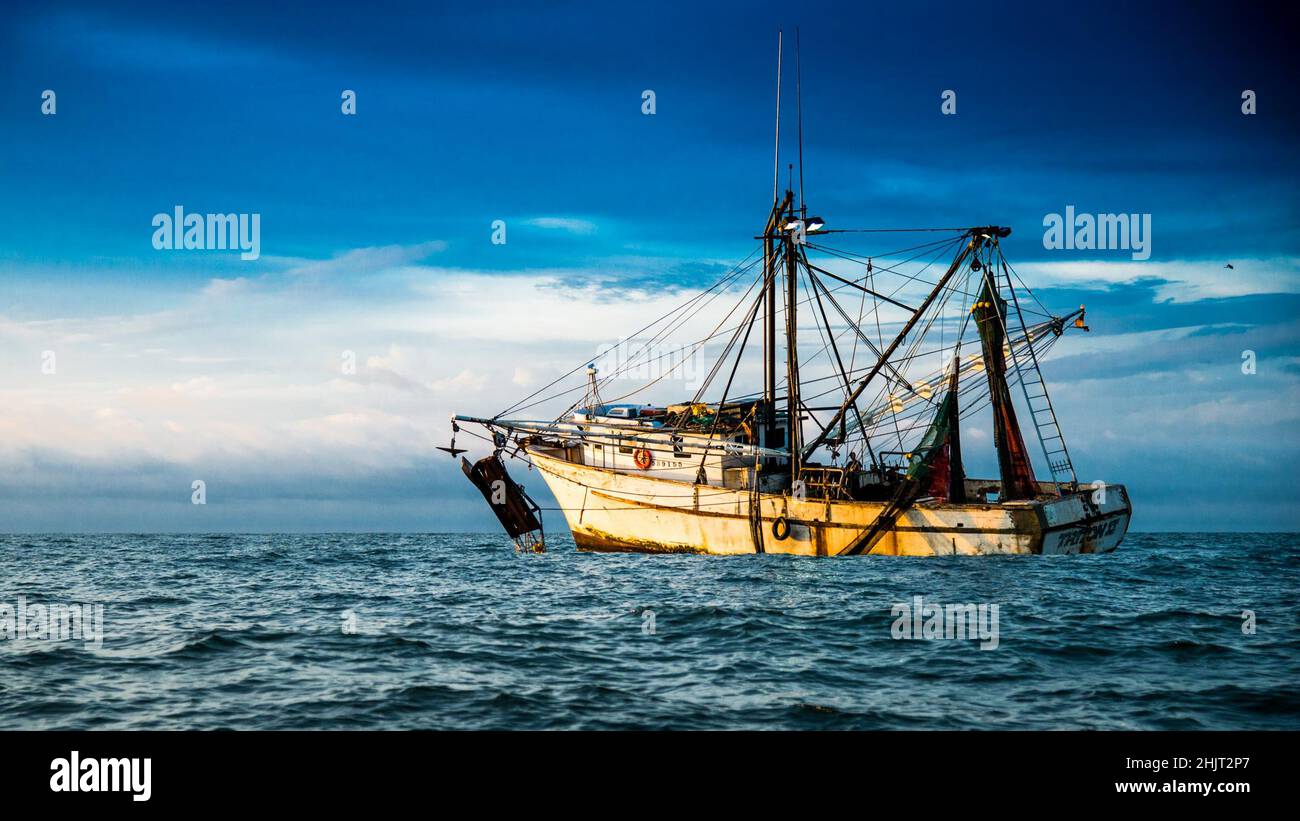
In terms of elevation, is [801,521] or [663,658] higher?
[663,658]

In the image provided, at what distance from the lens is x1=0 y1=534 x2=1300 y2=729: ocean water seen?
12578 millimetres

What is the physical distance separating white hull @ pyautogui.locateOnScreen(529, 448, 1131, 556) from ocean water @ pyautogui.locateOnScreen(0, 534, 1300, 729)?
297 inches

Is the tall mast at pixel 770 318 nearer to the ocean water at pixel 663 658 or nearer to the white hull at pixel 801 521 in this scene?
the white hull at pixel 801 521

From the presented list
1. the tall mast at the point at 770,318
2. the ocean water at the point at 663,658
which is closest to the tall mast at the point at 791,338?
the tall mast at the point at 770,318

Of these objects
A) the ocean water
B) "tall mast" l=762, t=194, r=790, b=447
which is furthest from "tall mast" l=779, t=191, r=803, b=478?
the ocean water

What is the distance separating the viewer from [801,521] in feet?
133

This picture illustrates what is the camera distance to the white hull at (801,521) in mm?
38125

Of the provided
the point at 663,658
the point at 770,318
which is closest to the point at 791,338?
the point at 770,318

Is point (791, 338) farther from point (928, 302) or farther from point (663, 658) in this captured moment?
point (663, 658)

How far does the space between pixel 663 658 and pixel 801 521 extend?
82.0ft

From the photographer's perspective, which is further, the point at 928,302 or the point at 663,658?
the point at 928,302
